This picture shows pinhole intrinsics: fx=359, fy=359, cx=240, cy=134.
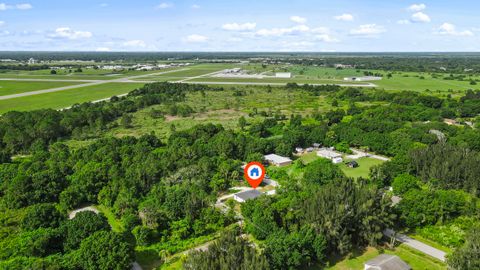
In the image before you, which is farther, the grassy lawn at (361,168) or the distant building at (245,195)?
the grassy lawn at (361,168)

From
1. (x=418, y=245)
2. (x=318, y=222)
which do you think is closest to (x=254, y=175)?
(x=318, y=222)

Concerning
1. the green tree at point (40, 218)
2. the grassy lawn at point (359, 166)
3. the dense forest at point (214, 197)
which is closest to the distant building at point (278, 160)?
the dense forest at point (214, 197)

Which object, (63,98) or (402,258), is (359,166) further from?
(63,98)

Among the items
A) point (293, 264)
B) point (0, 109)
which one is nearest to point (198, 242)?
point (293, 264)

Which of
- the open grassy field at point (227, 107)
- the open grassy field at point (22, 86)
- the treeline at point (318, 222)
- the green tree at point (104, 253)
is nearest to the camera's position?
the green tree at point (104, 253)

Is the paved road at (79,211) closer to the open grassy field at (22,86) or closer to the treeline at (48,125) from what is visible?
the treeline at (48,125)

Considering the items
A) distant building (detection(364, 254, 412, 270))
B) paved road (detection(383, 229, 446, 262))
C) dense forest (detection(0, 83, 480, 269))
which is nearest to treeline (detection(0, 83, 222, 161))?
dense forest (detection(0, 83, 480, 269))
